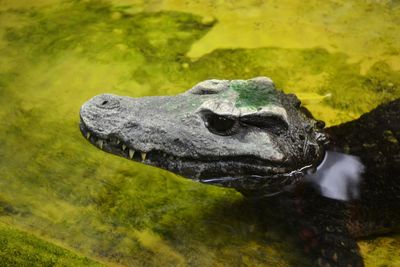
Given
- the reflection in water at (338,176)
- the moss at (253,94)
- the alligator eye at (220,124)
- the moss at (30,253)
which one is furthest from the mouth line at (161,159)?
the moss at (30,253)

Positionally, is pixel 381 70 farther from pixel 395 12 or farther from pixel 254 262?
pixel 254 262

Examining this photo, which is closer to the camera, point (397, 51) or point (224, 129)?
point (224, 129)

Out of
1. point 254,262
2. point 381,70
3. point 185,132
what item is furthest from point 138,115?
point 381,70

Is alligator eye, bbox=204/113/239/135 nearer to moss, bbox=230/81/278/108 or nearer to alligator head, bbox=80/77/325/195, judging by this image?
alligator head, bbox=80/77/325/195

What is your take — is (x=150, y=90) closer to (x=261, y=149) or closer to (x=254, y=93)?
(x=254, y=93)

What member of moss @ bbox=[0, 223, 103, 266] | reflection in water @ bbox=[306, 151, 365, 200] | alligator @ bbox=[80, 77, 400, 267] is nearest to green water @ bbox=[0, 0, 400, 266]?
moss @ bbox=[0, 223, 103, 266]

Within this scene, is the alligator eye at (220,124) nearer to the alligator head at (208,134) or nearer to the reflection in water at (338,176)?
the alligator head at (208,134)

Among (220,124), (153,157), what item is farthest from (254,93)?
(153,157)
